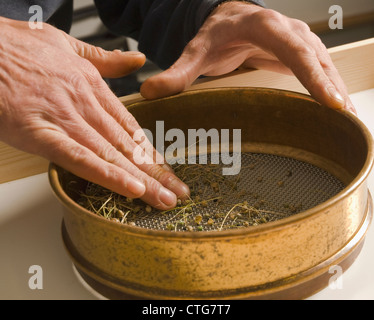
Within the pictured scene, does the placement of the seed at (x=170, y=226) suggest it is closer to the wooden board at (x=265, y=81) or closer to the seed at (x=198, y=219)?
the seed at (x=198, y=219)

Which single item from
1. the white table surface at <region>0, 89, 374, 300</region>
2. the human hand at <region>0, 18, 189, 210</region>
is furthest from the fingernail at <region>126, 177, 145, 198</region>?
the white table surface at <region>0, 89, 374, 300</region>

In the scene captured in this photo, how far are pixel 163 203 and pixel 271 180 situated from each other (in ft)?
0.55

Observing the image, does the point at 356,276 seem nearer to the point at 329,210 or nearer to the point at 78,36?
the point at 329,210

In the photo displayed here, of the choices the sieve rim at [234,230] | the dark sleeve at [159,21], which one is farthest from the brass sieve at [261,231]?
the dark sleeve at [159,21]

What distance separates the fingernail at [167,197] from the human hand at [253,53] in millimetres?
167

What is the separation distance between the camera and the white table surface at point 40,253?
0.54 m

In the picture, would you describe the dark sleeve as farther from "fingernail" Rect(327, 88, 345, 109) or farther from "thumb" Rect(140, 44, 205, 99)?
"fingernail" Rect(327, 88, 345, 109)

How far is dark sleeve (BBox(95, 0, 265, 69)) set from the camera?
92 centimetres

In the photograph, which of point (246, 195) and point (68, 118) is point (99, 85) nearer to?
point (68, 118)

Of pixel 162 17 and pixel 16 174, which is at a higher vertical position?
pixel 162 17

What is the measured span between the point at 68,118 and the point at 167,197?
6.1 inches

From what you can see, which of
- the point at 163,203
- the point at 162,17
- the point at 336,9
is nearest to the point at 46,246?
the point at 163,203

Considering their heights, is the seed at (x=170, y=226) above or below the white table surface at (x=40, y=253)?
above

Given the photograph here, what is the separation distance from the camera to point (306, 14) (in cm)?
171
